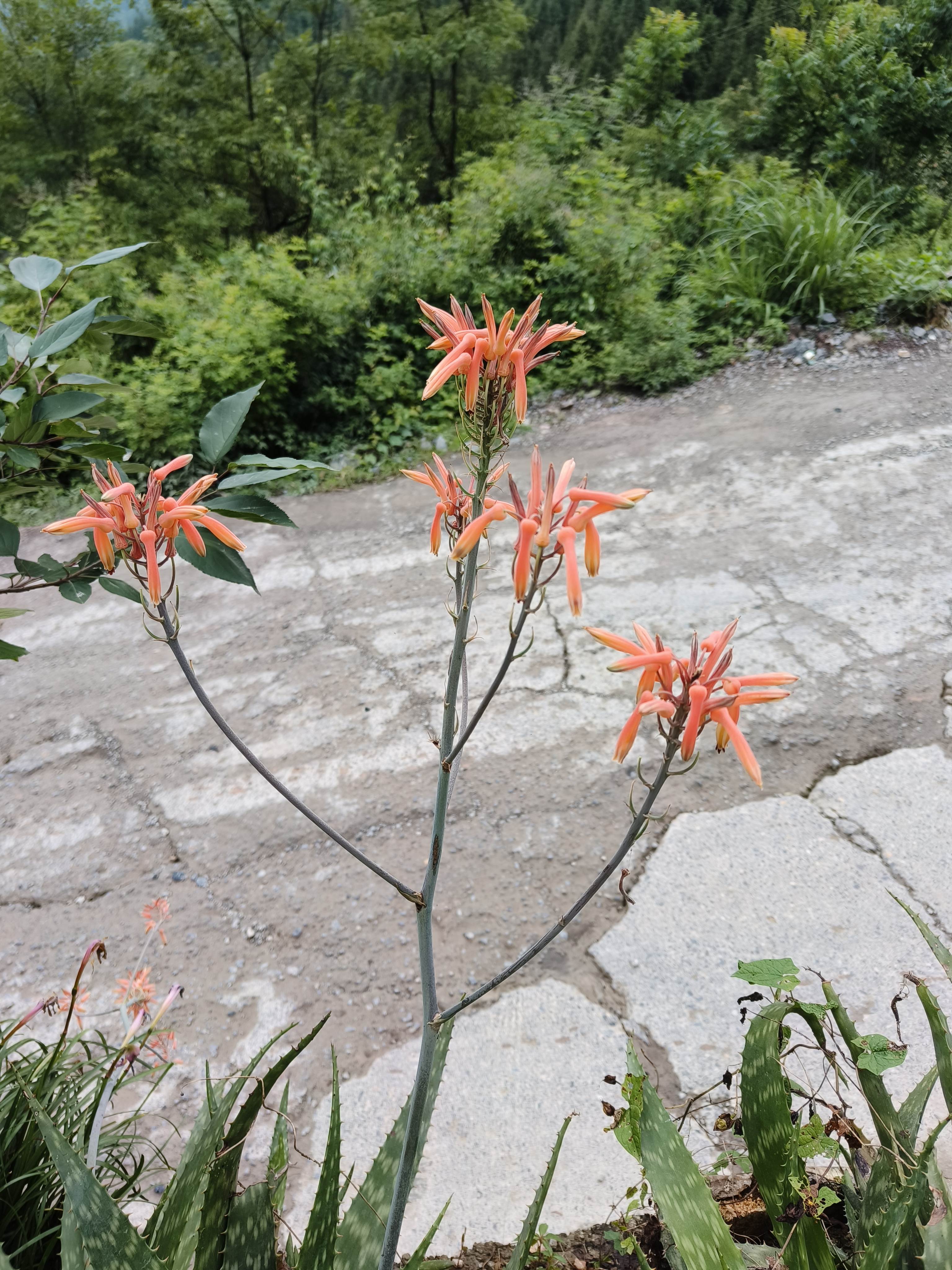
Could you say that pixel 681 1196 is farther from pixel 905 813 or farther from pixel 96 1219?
pixel 905 813

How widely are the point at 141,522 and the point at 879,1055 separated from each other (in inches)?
42.7

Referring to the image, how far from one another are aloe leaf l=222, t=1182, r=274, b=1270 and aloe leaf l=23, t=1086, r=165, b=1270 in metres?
0.12

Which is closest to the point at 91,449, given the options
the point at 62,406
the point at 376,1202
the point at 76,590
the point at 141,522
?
the point at 62,406

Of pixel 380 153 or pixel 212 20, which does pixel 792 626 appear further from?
pixel 212 20

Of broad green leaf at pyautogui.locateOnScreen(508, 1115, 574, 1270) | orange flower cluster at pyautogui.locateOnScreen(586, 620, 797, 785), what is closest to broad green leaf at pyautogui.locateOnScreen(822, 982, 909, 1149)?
broad green leaf at pyautogui.locateOnScreen(508, 1115, 574, 1270)

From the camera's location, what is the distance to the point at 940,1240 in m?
0.85

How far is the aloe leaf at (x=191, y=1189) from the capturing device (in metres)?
0.90

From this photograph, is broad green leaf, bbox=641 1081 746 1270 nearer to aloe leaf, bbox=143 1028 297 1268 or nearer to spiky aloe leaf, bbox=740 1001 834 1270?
spiky aloe leaf, bbox=740 1001 834 1270

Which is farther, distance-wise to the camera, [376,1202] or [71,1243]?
[376,1202]

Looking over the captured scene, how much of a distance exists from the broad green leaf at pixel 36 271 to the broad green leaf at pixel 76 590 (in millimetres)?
420

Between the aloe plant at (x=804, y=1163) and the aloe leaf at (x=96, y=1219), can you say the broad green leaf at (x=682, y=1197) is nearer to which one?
the aloe plant at (x=804, y=1163)

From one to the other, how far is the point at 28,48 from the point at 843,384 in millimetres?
9496

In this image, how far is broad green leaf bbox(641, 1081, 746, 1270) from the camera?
91 cm

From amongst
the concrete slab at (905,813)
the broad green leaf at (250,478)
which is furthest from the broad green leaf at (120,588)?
the concrete slab at (905,813)
